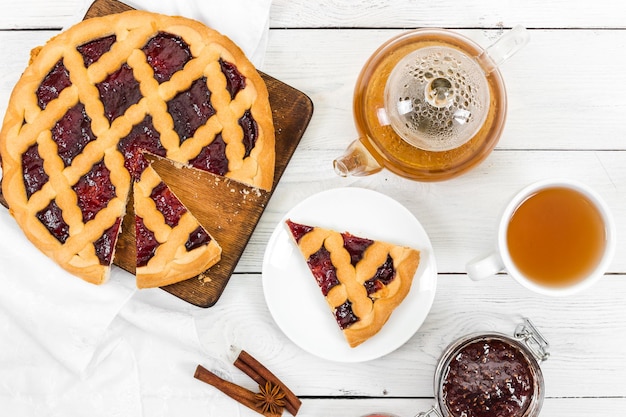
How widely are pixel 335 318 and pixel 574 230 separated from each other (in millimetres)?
668

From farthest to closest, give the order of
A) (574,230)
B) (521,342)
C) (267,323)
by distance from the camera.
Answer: (267,323) → (521,342) → (574,230)

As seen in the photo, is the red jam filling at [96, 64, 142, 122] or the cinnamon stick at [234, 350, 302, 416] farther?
the cinnamon stick at [234, 350, 302, 416]

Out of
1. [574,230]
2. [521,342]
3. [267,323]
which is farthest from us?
[267,323]

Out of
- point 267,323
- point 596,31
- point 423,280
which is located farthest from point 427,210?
point 596,31

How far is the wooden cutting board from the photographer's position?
6.21ft

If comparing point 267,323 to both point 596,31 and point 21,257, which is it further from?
point 596,31

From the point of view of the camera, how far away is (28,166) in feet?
5.94

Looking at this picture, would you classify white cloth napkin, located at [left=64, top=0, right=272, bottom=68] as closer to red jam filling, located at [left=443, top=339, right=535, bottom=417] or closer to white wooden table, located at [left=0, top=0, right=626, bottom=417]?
white wooden table, located at [left=0, top=0, right=626, bottom=417]

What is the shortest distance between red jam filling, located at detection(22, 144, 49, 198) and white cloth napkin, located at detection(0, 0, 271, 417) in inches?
6.9

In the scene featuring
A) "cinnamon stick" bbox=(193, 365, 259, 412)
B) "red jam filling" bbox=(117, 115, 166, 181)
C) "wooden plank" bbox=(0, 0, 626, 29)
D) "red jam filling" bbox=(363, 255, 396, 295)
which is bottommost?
"cinnamon stick" bbox=(193, 365, 259, 412)

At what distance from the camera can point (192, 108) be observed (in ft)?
5.95

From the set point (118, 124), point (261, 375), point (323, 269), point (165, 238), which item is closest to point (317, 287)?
point (323, 269)

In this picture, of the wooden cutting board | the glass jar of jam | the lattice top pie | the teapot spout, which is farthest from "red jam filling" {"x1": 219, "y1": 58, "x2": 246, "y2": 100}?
the glass jar of jam

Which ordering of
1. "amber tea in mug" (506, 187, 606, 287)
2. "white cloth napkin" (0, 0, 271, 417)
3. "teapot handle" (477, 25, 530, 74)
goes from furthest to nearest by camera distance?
"white cloth napkin" (0, 0, 271, 417) < "amber tea in mug" (506, 187, 606, 287) < "teapot handle" (477, 25, 530, 74)
